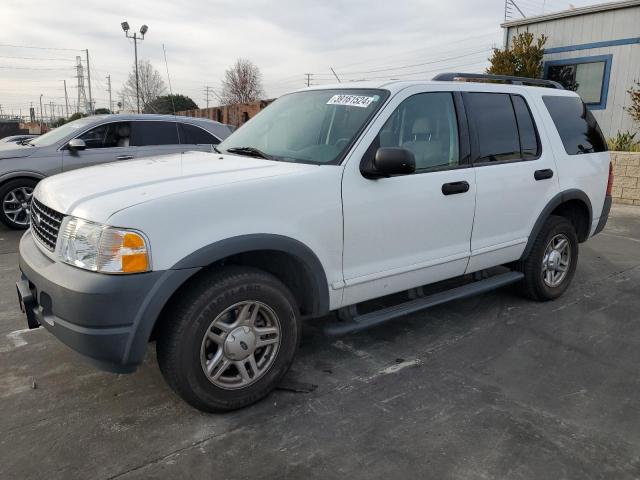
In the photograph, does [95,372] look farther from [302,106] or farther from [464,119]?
[464,119]

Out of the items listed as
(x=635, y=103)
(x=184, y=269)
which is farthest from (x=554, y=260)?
(x=635, y=103)

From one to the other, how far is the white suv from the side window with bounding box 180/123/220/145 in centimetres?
479

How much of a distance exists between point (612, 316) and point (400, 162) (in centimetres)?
281

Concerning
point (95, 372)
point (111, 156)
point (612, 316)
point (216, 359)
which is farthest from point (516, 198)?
Result: point (111, 156)

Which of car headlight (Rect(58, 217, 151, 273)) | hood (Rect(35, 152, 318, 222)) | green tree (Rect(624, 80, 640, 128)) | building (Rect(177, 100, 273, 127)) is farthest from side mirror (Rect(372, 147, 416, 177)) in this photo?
building (Rect(177, 100, 273, 127))

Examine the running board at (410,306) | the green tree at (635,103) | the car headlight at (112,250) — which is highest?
the green tree at (635,103)

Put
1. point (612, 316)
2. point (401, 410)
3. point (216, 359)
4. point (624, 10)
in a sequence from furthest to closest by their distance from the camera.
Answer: point (624, 10) → point (612, 316) → point (401, 410) → point (216, 359)

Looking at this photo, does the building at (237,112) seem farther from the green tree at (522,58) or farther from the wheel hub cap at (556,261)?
the wheel hub cap at (556,261)

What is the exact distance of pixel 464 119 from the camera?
3953 mm

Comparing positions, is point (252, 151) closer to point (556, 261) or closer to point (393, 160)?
point (393, 160)

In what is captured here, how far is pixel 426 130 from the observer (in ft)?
12.3

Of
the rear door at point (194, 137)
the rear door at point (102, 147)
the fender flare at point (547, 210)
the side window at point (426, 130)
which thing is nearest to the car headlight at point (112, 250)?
the side window at point (426, 130)

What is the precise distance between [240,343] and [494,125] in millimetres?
2650

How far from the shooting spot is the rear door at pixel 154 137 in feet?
27.5
